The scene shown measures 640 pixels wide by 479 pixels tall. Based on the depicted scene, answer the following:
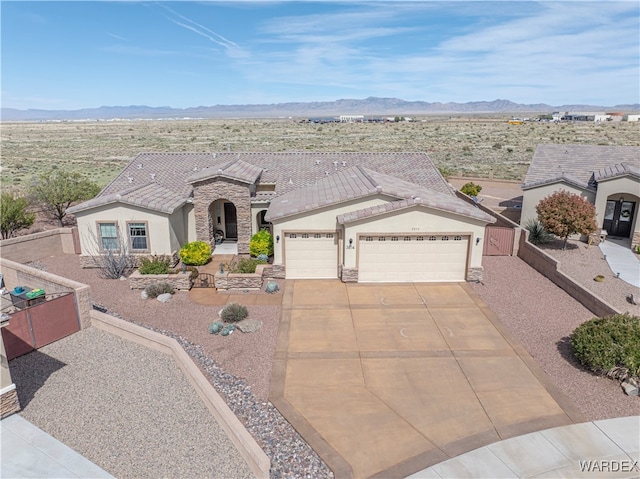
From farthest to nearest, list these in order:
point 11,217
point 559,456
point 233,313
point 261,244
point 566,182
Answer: point 566,182, point 11,217, point 261,244, point 233,313, point 559,456

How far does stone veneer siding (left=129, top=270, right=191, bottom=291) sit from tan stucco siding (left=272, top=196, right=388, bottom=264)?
4.07m

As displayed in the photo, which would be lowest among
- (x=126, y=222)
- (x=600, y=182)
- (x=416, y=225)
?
(x=126, y=222)

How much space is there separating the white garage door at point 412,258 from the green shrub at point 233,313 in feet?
18.1

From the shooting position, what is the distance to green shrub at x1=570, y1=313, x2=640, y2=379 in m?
11.1

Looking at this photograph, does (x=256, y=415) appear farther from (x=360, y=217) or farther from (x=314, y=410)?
(x=360, y=217)

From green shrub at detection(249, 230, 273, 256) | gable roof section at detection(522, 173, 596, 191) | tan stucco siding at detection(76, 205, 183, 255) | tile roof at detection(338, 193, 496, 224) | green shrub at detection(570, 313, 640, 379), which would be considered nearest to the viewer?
green shrub at detection(570, 313, 640, 379)

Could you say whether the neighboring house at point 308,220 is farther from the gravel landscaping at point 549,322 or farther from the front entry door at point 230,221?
the gravel landscaping at point 549,322

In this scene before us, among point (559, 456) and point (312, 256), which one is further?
point (312, 256)

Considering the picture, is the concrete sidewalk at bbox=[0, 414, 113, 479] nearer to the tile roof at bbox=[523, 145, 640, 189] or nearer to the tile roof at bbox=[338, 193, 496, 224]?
the tile roof at bbox=[338, 193, 496, 224]

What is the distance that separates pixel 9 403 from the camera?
9984mm

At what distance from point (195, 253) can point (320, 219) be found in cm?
613

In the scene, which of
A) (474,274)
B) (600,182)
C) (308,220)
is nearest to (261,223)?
(308,220)

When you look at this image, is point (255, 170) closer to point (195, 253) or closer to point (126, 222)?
point (195, 253)

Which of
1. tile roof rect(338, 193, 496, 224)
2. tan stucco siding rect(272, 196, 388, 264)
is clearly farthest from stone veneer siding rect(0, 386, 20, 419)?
tile roof rect(338, 193, 496, 224)
